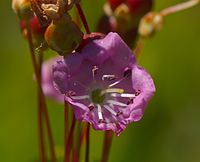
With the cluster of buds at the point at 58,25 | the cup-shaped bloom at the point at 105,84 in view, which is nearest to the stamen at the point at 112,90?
the cup-shaped bloom at the point at 105,84

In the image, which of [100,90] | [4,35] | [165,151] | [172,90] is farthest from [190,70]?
[100,90]

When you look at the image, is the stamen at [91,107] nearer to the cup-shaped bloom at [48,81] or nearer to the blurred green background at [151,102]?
the cup-shaped bloom at [48,81]

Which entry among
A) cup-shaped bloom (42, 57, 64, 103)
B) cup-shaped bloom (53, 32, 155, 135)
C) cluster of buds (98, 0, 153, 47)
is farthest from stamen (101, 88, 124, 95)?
cup-shaped bloom (42, 57, 64, 103)

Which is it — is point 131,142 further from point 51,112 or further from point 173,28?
point 173,28

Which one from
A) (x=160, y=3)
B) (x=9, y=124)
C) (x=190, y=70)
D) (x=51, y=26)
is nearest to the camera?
(x=51, y=26)

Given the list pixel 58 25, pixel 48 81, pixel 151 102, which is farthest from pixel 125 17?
pixel 151 102
